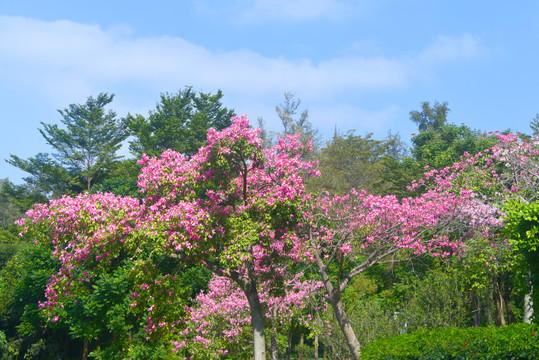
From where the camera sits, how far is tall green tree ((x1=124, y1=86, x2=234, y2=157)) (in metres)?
45.8

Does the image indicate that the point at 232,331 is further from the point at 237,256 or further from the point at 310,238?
the point at 237,256

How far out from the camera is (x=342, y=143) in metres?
51.4

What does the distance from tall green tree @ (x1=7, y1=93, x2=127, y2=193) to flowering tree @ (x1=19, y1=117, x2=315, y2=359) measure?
34.4 meters

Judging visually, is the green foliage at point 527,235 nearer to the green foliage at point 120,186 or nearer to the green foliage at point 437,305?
the green foliage at point 437,305

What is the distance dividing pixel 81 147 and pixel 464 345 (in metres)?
45.9

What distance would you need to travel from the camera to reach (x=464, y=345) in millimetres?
10445

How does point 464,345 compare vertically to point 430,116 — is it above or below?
below

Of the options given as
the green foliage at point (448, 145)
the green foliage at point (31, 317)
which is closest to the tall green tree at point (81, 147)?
the green foliage at point (31, 317)

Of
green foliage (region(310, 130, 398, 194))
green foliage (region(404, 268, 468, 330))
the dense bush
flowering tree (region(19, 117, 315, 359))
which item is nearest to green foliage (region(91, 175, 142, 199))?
green foliage (region(310, 130, 398, 194))

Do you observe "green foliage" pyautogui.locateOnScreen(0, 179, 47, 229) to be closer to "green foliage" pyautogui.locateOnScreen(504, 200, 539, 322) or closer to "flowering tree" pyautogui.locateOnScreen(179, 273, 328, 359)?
"flowering tree" pyautogui.locateOnScreen(179, 273, 328, 359)

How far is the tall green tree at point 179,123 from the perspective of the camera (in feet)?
150

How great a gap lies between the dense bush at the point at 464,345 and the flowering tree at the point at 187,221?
449 cm

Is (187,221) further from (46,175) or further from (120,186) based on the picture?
(46,175)

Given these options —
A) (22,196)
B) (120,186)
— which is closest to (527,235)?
(120,186)
